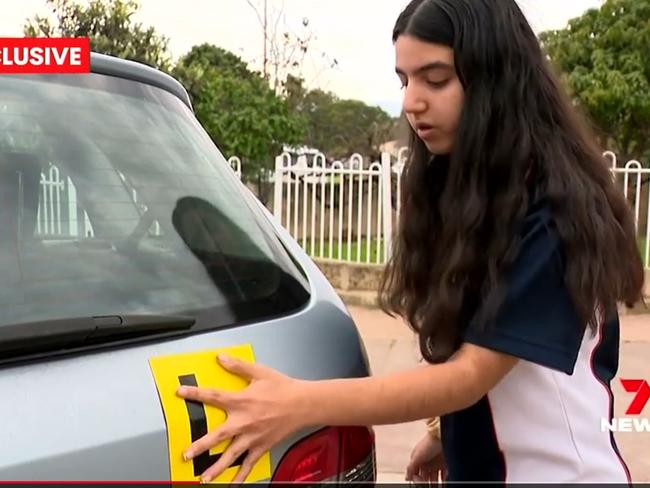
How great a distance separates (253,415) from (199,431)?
8 cm

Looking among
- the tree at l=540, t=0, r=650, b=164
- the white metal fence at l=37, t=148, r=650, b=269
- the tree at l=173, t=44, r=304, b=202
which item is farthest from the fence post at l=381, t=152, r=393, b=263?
the tree at l=540, t=0, r=650, b=164

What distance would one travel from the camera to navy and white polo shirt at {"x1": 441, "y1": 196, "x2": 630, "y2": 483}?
117 centimetres

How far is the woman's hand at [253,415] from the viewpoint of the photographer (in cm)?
110

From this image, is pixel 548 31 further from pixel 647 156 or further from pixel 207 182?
pixel 647 156

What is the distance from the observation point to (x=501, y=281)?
1.18 metres

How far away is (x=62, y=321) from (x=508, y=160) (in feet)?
2.50

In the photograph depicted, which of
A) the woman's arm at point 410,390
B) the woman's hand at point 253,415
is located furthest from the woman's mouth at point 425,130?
the woman's hand at point 253,415

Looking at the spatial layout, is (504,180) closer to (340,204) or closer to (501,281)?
(501,281)

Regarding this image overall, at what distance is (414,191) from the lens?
4.81ft

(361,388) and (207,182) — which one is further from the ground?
(207,182)

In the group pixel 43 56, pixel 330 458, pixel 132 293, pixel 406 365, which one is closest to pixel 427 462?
pixel 330 458

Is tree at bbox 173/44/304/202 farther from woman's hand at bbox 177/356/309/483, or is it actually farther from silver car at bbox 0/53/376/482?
woman's hand at bbox 177/356/309/483

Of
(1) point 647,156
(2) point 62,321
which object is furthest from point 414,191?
(1) point 647,156

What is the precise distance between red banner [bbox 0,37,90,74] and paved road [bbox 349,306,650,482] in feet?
3.21
